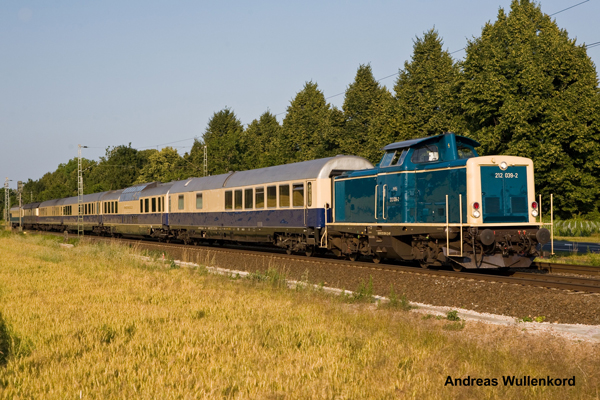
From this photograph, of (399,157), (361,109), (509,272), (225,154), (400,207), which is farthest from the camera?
(225,154)

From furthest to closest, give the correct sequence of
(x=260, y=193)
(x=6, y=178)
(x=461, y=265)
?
(x=6, y=178)
(x=260, y=193)
(x=461, y=265)

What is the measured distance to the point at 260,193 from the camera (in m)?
25.3

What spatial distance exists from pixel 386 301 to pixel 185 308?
15.7 ft

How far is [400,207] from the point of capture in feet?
56.2

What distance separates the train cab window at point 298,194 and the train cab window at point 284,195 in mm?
441

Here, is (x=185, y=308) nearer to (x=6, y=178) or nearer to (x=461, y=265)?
(x=461, y=265)

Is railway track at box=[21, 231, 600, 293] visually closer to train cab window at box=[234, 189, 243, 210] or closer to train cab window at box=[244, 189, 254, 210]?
train cab window at box=[244, 189, 254, 210]

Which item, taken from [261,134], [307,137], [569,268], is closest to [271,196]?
[569,268]

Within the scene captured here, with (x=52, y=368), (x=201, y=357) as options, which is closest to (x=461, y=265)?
(x=201, y=357)

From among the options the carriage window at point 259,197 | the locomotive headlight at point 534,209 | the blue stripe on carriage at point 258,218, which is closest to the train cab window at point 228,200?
the blue stripe on carriage at point 258,218

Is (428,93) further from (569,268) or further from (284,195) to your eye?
(569,268)

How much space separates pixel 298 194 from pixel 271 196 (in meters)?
2.32

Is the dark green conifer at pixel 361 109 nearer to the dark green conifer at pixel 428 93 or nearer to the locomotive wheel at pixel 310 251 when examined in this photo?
the dark green conifer at pixel 428 93

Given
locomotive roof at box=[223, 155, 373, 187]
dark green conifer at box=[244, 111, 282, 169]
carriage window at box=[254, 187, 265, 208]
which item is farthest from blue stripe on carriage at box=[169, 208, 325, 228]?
dark green conifer at box=[244, 111, 282, 169]
